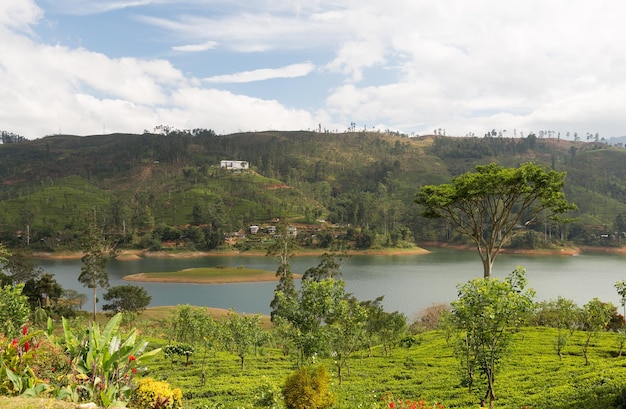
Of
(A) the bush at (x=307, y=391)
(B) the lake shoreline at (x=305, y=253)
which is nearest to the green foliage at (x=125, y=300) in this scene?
(A) the bush at (x=307, y=391)

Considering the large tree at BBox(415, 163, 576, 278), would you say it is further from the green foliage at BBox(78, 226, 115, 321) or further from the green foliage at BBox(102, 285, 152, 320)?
the green foliage at BBox(78, 226, 115, 321)

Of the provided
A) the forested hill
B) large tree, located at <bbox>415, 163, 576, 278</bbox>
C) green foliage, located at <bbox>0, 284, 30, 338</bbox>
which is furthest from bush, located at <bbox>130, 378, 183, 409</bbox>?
the forested hill

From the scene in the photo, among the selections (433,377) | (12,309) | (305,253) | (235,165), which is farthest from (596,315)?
(235,165)

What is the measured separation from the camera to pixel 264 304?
173 ft

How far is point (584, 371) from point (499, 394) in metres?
3.94

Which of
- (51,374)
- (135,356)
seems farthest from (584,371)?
(51,374)

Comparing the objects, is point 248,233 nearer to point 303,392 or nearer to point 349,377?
point 349,377

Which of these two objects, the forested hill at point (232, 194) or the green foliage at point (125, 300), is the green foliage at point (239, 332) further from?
the forested hill at point (232, 194)

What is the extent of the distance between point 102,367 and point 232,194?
13778 centimetres

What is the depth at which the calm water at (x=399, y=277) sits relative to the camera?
5338 centimetres

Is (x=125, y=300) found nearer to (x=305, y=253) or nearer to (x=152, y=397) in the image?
(x=152, y=397)

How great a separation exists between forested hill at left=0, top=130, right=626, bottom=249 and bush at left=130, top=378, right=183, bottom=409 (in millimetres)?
97234

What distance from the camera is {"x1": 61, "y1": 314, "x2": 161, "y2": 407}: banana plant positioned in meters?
8.23

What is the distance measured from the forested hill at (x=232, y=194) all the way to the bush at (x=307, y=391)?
95214 mm
